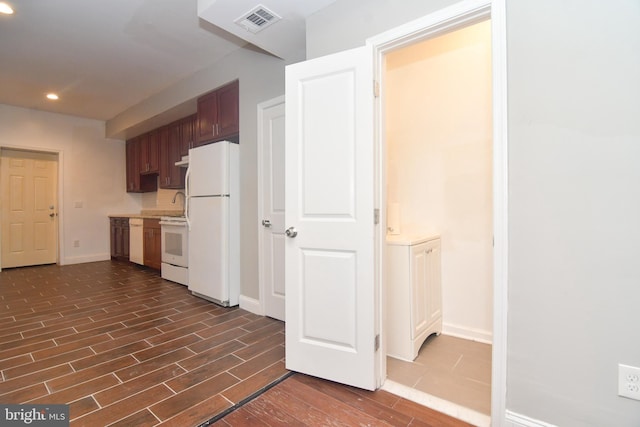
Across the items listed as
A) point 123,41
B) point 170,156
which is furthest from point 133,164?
point 123,41

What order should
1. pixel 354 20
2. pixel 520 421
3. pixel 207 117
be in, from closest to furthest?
pixel 520 421, pixel 354 20, pixel 207 117

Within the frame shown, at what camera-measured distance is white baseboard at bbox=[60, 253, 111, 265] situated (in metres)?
5.60

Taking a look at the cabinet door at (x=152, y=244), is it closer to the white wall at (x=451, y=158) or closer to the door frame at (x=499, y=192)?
the white wall at (x=451, y=158)

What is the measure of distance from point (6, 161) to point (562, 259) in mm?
7672

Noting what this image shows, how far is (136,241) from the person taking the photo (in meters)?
5.27

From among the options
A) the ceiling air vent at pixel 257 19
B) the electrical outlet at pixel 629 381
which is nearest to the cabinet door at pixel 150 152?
the ceiling air vent at pixel 257 19

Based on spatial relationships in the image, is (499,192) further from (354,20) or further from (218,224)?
(218,224)

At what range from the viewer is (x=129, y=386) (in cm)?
179

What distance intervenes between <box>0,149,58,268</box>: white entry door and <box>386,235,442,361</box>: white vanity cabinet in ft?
21.6

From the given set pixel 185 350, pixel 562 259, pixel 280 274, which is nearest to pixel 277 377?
pixel 185 350

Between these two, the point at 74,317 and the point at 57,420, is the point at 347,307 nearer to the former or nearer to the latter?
the point at 57,420

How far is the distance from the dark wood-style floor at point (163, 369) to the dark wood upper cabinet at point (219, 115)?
198cm

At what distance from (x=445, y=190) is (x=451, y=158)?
Result: 0.92 feet

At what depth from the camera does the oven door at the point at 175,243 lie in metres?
4.02
